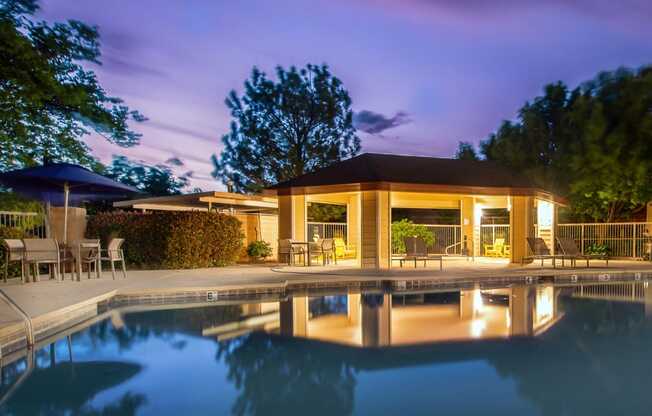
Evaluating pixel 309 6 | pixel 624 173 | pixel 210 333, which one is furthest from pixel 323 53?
pixel 210 333

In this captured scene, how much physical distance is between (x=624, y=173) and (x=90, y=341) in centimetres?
2039

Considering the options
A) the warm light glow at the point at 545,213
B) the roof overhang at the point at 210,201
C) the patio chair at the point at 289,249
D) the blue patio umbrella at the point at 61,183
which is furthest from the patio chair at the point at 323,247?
the warm light glow at the point at 545,213

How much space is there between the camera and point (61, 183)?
32.5 ft

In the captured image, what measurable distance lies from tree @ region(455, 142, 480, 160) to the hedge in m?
20.2

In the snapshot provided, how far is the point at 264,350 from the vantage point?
5.60 m

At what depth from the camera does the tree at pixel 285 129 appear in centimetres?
3216

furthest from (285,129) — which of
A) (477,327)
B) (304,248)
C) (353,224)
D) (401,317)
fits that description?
(477,327)

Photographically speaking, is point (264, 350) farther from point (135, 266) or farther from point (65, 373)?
point (135, 266)

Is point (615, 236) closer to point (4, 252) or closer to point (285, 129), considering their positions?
point (285, 129)

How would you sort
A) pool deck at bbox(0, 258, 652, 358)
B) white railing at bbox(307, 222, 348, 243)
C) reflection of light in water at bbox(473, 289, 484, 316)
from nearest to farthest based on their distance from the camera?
pool deck at bbox(0, 258, 652, 358)
reflection of light in water at bbox(473, 289, 484, 316)
white railing at bbox(307, 222, 348, 243)

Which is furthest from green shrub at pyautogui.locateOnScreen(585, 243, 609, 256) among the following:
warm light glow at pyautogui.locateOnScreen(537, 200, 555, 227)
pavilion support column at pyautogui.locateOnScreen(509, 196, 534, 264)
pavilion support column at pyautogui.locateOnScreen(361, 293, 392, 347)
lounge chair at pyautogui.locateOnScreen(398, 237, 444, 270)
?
pavilion support column at pyautogui.locateOnScreen(361, 293, 392, 347)

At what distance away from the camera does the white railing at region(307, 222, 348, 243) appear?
18734mm

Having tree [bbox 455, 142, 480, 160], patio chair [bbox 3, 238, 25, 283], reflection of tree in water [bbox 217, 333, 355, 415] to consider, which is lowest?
reflection of tree in water [bbox 217, 333, 355, 415]

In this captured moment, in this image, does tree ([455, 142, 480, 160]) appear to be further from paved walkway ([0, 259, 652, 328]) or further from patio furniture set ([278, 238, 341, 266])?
patio furniture set ([278, 238, 341, 266])
